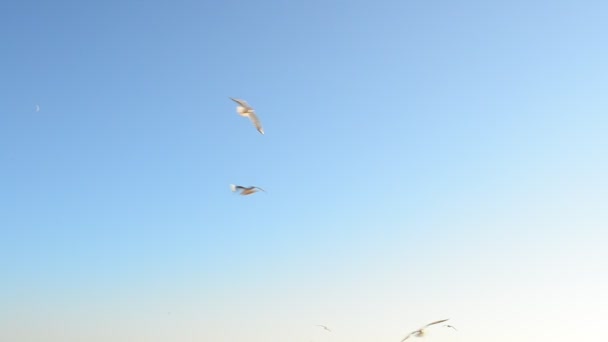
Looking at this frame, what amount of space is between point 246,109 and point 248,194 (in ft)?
16.3

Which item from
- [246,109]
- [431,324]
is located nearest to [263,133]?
[246,109]

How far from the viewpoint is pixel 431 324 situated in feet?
90.5

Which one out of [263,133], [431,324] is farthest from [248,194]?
[431,324]

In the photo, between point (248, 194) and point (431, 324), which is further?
point (248, 194)

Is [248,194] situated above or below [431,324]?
above

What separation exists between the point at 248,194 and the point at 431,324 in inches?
466

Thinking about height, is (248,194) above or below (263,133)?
Result: below

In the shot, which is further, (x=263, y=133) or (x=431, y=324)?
(x=263, y=133)

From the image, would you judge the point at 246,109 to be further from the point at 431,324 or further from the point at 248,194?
the point at 431,324

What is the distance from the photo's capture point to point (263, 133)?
31859 mm

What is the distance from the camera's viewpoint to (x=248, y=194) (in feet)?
106

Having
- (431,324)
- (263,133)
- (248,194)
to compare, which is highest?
(263,133)

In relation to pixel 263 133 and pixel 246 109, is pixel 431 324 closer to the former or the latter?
pixel 263 133

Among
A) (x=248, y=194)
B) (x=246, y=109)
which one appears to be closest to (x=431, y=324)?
(x=248, y=194)
